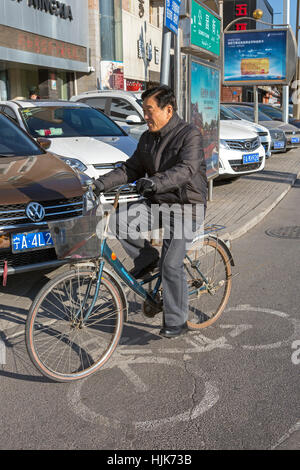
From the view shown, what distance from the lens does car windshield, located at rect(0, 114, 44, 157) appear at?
5961 millimetres

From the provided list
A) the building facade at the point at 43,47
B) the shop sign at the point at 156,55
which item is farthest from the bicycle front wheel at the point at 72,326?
the shop sign at the point at 156,55

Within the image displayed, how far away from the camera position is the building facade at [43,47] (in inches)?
730

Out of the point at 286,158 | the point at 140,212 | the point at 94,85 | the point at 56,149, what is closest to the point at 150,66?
the point at 94,85

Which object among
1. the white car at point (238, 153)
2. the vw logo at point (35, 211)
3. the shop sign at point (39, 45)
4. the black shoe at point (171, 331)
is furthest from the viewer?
the shop sign at point (39, 45)

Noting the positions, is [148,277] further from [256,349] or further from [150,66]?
[150,66]

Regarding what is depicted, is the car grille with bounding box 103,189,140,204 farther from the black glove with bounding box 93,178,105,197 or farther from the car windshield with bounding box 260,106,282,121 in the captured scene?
the car windshield with bounding box 260,106,282,121

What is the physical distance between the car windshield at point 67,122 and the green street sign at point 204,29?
6.24 ft

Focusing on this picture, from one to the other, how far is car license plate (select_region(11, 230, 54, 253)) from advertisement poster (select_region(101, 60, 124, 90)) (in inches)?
847

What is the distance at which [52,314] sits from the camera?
3.53 metres

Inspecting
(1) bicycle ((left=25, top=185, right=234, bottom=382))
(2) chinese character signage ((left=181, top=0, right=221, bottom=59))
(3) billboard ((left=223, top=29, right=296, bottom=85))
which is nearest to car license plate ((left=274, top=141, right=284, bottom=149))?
(3) billboard ((left=223, top=29, right=296, bottom=85))

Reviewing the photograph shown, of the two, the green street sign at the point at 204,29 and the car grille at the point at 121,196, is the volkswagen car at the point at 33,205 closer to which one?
the car grille at the point at 121,196

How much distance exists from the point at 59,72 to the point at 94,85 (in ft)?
6.18

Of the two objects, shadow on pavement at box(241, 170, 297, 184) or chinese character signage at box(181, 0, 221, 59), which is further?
shadow on pavement at box(241, 170, 297, 184)

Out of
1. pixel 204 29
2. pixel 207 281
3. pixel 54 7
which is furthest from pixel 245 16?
pixel 207 281
